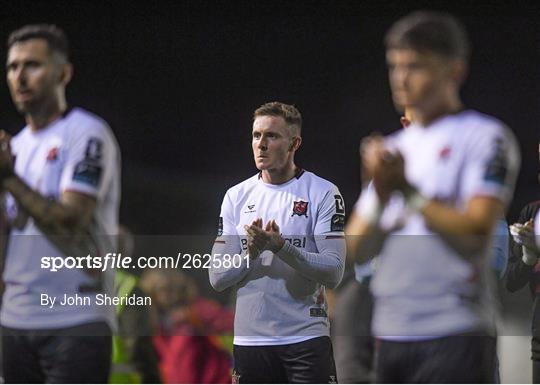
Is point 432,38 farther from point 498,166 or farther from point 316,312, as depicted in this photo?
point 316,312

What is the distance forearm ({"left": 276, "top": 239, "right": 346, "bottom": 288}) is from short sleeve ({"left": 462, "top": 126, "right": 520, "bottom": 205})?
1157 millimetres

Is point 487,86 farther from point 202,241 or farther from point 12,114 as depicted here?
point 12,114

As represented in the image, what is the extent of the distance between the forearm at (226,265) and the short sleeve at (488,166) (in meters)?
1.43

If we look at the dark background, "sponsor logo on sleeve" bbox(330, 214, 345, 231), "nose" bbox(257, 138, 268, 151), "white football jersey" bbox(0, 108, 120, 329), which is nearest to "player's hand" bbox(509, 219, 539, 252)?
the dark background

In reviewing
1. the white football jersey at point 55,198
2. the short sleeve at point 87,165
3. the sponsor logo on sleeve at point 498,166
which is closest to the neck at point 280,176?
the white football jersey at point 55,198

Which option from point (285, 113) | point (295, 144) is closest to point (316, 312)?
point (295, 144)

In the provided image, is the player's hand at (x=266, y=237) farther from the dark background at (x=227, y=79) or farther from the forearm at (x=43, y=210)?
the forearm at (x=43, y=210)

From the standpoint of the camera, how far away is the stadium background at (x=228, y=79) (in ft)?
16.4

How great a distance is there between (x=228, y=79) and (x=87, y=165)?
118 cm

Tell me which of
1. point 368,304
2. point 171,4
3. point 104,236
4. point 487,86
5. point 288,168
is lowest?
point 368,304

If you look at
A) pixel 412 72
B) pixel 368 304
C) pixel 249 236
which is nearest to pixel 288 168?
pixel 249 236

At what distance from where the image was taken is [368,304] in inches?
190

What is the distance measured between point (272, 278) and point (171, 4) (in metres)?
1.49

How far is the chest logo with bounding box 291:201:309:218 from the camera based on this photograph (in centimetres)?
488
